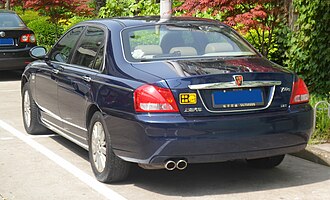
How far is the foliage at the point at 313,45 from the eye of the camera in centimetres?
938

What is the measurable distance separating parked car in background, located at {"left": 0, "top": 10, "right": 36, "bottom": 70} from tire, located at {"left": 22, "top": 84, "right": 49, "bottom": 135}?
19.7ft

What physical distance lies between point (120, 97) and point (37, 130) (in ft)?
10.2

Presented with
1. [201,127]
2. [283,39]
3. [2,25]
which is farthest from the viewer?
[2,25]

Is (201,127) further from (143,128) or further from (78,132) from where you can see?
(78,132)

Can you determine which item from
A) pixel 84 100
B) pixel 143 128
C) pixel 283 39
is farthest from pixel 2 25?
pixel 143 128

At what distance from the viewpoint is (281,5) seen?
10.2m

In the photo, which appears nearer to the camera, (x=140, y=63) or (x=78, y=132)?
(x=140, y=63)

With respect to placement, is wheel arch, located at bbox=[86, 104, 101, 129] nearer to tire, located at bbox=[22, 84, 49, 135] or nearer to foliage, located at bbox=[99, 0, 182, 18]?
tire, located at bbox=[22, 84, 49, 135]

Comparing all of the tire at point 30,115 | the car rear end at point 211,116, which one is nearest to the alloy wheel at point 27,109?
the tire at point 30,115

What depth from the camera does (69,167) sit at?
685cm

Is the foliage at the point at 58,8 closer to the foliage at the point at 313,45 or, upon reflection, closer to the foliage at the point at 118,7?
the foliage at the point at 118,7

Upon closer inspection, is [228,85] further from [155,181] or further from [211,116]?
[155,181]

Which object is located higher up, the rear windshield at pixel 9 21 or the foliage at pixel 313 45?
the foliage at pixel 313 45

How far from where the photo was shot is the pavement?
677cm
